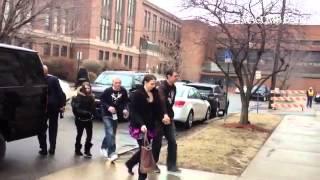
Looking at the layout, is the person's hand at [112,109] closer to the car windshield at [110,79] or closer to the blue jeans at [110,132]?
the blue jeans at [110,132]

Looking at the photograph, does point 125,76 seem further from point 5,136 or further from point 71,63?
point 71,63

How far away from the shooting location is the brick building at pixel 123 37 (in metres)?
65.1

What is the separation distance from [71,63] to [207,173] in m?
43.9

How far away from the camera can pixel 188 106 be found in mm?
16906

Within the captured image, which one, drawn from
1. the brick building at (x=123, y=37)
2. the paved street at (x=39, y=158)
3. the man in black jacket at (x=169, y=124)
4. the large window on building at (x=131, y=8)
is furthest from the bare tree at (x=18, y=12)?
the large window on building at (x=131, y=8)

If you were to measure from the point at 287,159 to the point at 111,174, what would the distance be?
4251 millimetres

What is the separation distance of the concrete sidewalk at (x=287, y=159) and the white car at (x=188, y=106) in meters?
2.72

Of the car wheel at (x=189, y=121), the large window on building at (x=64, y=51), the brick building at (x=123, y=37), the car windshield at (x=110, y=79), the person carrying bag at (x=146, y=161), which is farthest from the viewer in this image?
the brick building at (x=123, y=37)

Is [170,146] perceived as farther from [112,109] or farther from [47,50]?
[47,50]

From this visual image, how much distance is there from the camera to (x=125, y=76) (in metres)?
19.3

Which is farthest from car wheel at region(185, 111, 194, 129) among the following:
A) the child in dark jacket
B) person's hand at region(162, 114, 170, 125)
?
person's hand at region(162, 114, 170, 125)

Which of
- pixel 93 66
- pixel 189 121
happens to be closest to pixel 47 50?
pixel 93 66

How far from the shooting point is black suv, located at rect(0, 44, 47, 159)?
820 centimetres

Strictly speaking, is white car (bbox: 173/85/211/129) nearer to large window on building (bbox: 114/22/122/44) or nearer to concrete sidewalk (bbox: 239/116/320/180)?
concrete sidewalk (bbox: 239/116/320/180)
